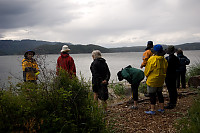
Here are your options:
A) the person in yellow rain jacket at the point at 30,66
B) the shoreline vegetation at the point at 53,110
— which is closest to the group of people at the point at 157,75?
the shoreline vegetation at the point at 53,110

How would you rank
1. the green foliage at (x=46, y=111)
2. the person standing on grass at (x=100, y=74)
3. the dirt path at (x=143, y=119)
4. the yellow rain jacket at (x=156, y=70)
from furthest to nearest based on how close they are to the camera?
the person standing on grass at (x=100, y=74)
the yellow rain jacket at (x=156, y=70)
the dirt path at (x=143, y=119)
the green foliage at (x=46, y=111)

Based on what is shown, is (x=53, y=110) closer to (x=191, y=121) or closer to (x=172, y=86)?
(x=191, y=121)

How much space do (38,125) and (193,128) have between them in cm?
240

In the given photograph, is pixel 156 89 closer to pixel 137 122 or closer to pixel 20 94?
pixel 137 122

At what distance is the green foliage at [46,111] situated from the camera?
2.02m

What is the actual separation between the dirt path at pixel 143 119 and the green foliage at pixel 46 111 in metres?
0.75

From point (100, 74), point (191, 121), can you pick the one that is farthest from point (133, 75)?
point (191, 121)

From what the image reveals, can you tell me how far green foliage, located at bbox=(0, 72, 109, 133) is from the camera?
202 centimetres

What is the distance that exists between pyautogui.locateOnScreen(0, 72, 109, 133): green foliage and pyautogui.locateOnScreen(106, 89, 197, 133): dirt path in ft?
2.47

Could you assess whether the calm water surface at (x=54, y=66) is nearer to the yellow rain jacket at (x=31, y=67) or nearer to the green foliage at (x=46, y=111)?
the yellow rain jacket at (x=31, y=67)

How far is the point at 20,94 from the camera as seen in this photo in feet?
8.57

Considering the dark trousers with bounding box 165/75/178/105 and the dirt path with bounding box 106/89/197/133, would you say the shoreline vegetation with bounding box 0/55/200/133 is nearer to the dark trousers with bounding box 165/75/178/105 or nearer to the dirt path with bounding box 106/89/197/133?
the dirt path with bounding box 106/89/197/133

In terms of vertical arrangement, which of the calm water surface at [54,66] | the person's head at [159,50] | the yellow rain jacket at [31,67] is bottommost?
the calm water surface at [54,66]

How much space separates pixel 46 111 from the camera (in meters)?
2.29
